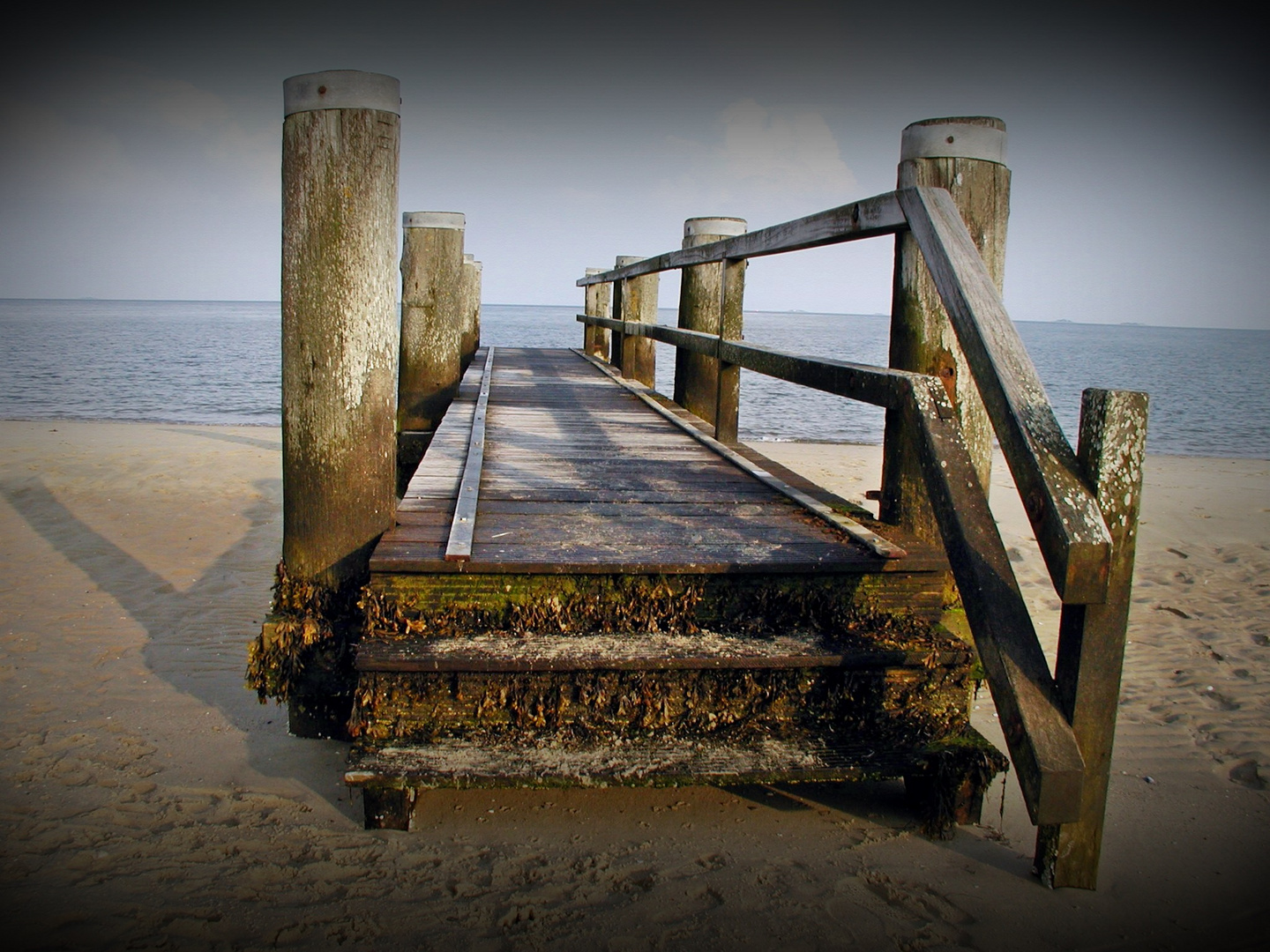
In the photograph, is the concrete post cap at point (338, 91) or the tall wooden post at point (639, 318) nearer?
the concrete post cap at point (338, 91)

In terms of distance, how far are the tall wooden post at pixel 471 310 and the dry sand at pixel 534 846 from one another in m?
6.86

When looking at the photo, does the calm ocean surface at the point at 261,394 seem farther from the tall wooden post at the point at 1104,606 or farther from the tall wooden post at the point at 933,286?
the tall wooden post at the point at 1104,606

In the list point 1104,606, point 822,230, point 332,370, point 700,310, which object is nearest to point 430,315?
point 700,310

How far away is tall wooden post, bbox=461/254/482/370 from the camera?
36.4 ft

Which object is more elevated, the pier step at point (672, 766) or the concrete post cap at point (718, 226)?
the concrete post cap at point (718, 226)

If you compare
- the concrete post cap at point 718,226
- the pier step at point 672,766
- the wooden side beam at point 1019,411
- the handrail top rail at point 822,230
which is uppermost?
the concrete post cap at point 718,226

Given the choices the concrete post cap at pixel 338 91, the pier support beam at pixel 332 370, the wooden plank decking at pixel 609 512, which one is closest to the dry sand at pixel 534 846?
the pier support beam at pixel 332 370

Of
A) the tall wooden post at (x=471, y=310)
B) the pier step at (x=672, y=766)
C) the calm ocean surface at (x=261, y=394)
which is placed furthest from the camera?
the calm ocean surface at (x=261, y=394)

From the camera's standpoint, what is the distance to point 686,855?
2.49 meters

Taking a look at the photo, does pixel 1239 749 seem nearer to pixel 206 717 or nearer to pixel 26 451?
pixel 206 717

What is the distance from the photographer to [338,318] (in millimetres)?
2680

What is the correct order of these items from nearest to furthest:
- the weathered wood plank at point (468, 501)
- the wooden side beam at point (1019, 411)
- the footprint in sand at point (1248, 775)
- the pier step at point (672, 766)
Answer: the wooden side beam at point (1019, 411)
the pier step at point (672, 766)
the weathered wood plank at point (468, 501)
the footprint in sand at point (1248, 775)

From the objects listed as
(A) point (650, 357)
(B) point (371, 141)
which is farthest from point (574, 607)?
(A) point (650, 357)

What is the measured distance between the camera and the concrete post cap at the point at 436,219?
6703mm
